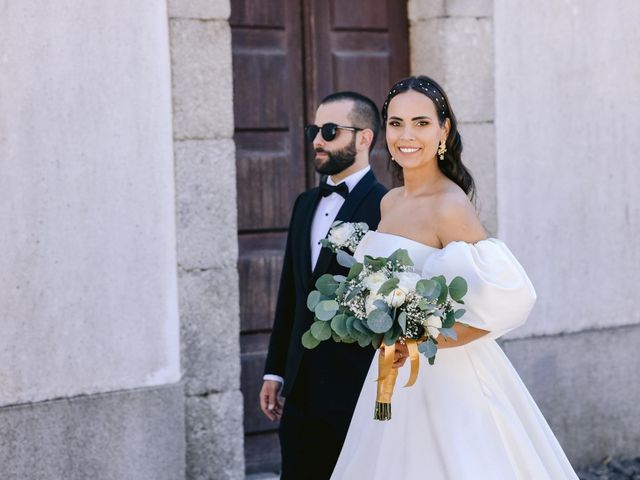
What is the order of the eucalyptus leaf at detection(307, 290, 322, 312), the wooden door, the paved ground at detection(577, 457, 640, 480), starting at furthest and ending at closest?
the paved ground at detection(577, 457, 640, 480) < the wooden door < the eucalyptus leaf at detection(307, 290, 322, 312)

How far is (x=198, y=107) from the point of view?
664cm

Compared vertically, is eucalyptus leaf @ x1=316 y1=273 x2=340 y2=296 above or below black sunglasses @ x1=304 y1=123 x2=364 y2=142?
below

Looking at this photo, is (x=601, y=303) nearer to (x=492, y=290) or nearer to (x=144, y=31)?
(x=144, y=31)

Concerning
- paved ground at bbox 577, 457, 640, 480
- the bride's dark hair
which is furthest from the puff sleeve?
paved ground at bbox 577, 457, 640, 480

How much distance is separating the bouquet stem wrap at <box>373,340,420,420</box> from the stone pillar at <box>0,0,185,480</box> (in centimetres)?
251

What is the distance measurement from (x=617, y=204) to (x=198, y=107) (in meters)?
3.12

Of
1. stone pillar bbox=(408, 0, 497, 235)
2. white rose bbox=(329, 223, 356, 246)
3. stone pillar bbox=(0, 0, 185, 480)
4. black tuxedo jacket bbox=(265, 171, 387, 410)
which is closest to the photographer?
white rose bbox=(329, 223, 356, 246)

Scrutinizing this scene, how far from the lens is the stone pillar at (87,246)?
6.06 metres

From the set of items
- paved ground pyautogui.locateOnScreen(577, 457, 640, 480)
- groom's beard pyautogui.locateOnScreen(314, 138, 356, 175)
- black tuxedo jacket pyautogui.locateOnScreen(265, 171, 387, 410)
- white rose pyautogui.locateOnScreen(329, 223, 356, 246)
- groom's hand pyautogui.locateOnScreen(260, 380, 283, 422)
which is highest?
groom's beard pyautogui.locateOnScreen(314, 138, 356, 175)

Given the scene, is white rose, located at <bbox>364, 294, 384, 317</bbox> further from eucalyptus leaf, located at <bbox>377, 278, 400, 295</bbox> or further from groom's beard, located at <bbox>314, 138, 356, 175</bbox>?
groom's beard, located at <bbox>314, 138, 356, 175</bbox>

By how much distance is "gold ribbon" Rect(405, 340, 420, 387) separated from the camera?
4.00 m

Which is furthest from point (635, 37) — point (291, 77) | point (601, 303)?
point (291, 77)

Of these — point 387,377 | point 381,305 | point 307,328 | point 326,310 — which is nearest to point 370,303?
point 381,305

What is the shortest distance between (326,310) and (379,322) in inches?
8.5
